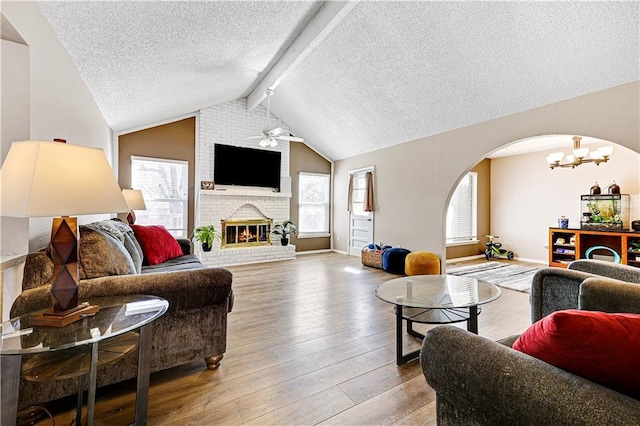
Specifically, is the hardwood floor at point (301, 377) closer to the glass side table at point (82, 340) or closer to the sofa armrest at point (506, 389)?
the glass side table at point (82, 340)

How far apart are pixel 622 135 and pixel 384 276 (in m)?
3.26

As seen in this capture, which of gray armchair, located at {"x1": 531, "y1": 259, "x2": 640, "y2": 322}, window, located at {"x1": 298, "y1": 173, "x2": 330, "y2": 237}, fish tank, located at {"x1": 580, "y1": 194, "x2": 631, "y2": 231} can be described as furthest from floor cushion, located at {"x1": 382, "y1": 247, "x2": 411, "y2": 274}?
fish tank, located at {"x1": 580, "y1": 194, "x2": 631, "y2": 231}

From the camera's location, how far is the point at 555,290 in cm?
191

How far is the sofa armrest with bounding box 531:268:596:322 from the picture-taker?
71.1 inches

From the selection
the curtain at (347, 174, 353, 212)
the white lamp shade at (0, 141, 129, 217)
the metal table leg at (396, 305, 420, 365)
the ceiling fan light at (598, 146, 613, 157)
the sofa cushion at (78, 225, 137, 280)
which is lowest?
the metal table leg at (396, 305, 420, 365)

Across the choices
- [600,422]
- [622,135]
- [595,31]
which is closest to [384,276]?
[622,135]

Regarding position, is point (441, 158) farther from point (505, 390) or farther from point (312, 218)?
point (505, 390)

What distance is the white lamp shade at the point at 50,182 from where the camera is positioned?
1097 millimetres

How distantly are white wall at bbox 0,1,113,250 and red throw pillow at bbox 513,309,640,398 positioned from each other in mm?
2570

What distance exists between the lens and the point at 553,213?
6023 millimetres

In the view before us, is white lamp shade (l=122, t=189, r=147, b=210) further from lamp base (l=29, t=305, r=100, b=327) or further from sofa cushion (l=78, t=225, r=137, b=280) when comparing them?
lamp base (l=29, t=305, r=100, b=327)

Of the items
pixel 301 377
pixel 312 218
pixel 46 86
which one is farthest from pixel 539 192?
pixel 46 86

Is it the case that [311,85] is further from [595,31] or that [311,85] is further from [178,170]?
[595,31]

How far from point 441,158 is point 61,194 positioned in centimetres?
472
